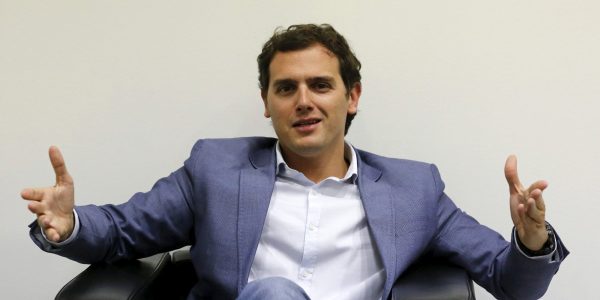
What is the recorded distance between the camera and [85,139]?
2.11 metres

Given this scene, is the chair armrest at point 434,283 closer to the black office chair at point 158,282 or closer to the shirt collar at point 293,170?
the black office chair at point 158,282

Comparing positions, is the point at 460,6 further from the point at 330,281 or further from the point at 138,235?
the point at 138,235

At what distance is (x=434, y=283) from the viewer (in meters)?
1.56

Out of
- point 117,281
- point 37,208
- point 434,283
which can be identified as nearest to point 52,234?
point 37,208

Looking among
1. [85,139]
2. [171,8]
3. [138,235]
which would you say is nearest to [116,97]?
[85,139]

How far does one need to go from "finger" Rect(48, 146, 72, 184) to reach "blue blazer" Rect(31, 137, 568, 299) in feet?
0.38

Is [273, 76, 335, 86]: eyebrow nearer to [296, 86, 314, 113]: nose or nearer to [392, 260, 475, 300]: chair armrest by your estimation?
[296, 86, 314, 113]: nose

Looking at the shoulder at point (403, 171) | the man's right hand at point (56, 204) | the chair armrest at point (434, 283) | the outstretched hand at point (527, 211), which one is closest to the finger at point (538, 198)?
the outstretched hand at point (527, 211)

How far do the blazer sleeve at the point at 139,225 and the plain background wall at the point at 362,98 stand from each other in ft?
1.19

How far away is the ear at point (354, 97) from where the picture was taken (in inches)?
76.0

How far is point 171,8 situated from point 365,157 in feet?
2.55

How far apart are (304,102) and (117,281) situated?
645 millimetres

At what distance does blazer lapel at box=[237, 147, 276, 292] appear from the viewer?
166 centimetres

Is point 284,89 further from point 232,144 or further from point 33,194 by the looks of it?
point 33,194
